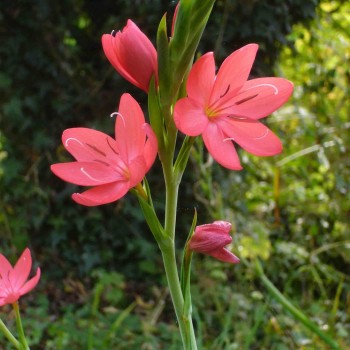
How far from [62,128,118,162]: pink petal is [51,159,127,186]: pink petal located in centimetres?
2

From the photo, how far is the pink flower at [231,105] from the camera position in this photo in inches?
23.0

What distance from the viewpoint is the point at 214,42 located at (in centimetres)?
236

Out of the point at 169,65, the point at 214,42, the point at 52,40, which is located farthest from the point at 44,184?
the point at 169,65

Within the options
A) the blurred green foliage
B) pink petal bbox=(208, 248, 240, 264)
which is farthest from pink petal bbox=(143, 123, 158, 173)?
the blurred green foliage

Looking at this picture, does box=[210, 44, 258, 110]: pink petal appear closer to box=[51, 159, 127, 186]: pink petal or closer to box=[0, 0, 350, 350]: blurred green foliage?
box=[51, 159, 127, 186]: pink petal

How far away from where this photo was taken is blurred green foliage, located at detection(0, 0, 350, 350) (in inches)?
94.0

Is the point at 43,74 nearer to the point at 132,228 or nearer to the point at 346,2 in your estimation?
the point at 132,228

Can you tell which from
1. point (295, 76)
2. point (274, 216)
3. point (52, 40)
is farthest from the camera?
point (295, 76)

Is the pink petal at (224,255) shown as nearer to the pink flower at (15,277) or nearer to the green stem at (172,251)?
the green stem at (172,251)

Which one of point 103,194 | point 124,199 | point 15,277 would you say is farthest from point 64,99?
point 103,194

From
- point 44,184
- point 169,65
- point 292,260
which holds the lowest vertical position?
point 292,260

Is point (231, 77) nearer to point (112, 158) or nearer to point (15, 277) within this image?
point (112, 158)

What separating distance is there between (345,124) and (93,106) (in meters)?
1.00

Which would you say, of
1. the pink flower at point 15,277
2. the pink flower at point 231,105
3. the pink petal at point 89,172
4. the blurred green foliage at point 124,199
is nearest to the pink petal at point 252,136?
the pink flower at point 231,105
